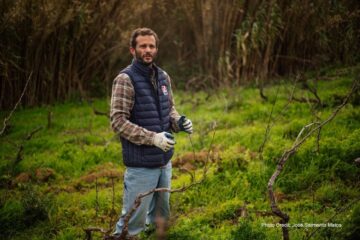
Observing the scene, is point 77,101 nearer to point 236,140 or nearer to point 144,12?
point 144,12

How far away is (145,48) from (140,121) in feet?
2.13

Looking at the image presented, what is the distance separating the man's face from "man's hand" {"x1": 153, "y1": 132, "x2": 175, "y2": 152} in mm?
683

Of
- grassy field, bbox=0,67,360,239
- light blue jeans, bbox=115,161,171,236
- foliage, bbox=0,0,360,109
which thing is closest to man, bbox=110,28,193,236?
light blue jeans, bbox=115,161,171,236

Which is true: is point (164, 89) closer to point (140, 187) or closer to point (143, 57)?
point (143, 57)

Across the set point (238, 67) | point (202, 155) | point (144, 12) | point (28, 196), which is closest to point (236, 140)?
point (202, 155)

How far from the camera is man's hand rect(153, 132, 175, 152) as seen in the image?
134 inches

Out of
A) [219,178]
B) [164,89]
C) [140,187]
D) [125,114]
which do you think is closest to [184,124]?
[164,89]

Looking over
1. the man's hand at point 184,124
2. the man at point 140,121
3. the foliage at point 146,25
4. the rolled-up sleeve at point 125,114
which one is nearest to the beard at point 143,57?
the man at point 140,121

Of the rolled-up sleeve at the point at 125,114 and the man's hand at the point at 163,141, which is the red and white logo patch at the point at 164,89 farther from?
the man's hand at the point at 163,141

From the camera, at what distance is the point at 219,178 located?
17.1ft

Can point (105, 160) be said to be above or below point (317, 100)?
below

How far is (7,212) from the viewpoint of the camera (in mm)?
4730

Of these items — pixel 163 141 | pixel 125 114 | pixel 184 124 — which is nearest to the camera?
pixel 163 141

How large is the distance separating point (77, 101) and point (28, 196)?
555cm
